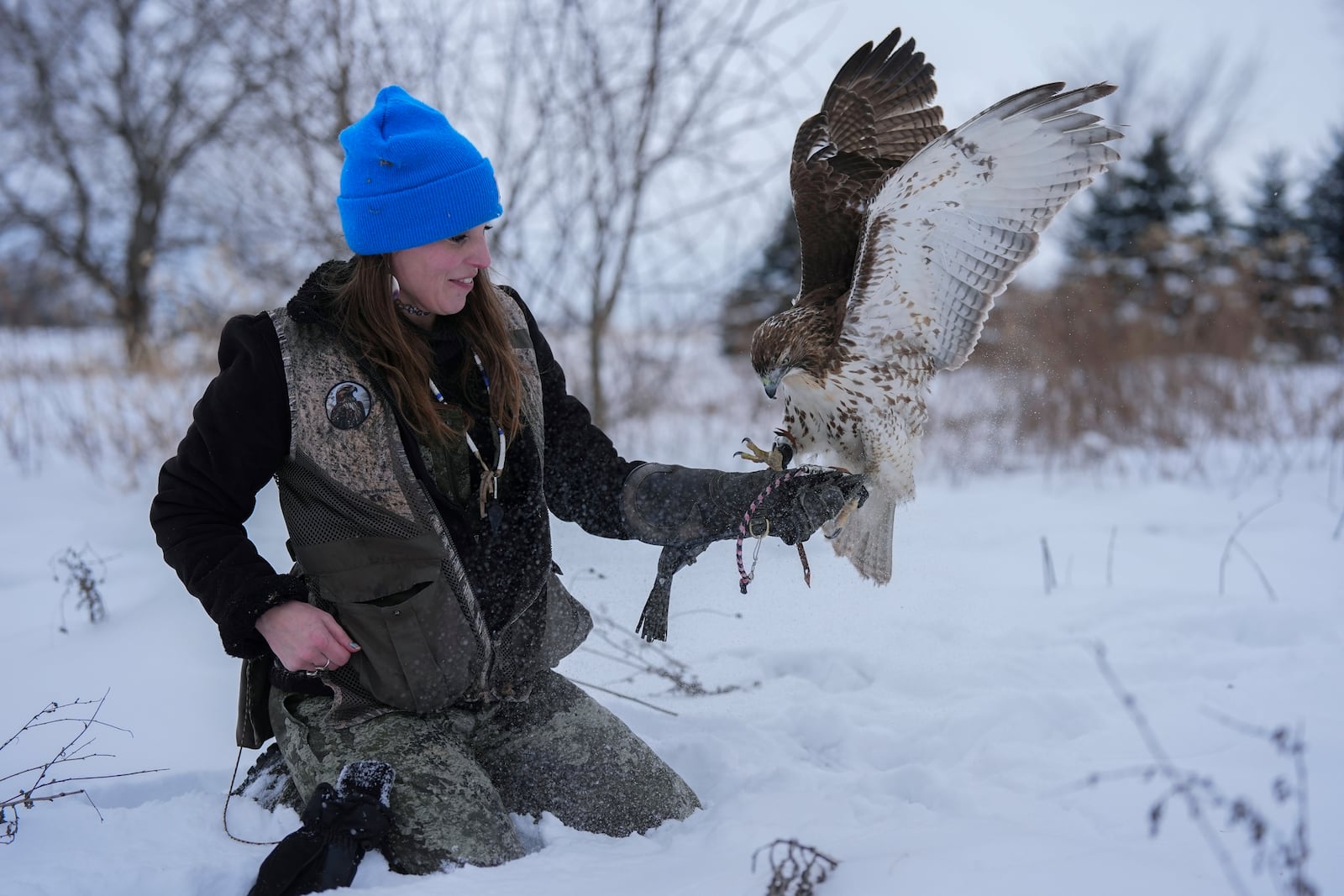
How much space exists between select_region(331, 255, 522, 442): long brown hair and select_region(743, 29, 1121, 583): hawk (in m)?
0.91

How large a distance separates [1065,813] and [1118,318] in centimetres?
825

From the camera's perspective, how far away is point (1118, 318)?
9297 millimetres

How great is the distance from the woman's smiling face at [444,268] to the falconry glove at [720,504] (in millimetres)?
630

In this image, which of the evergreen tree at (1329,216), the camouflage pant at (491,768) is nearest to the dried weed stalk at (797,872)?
the camouflage pant at (491,768)

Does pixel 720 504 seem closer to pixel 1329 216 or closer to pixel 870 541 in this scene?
pixel 870 541

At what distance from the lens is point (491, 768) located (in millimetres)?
2266

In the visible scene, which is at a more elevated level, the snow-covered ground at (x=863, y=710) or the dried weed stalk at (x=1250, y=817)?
the dried weed stalk at (x=1250, y=817)

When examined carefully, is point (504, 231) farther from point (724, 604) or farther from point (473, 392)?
point (473, 392)

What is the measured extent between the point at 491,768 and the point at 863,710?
3.74ft

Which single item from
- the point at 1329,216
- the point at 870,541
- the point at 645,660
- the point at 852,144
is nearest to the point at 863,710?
the point at 870,541

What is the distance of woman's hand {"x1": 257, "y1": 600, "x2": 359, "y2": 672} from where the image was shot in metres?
1.92

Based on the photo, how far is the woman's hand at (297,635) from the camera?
1.92 m

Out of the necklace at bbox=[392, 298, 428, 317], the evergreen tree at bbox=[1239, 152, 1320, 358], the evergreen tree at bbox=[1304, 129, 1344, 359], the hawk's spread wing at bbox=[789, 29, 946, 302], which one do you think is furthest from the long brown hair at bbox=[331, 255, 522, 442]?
the evergreen tree at bbox=[1304, 129, 1344, 359]

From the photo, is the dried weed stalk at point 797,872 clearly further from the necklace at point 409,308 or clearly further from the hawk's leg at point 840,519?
the necklace at point 409,308
